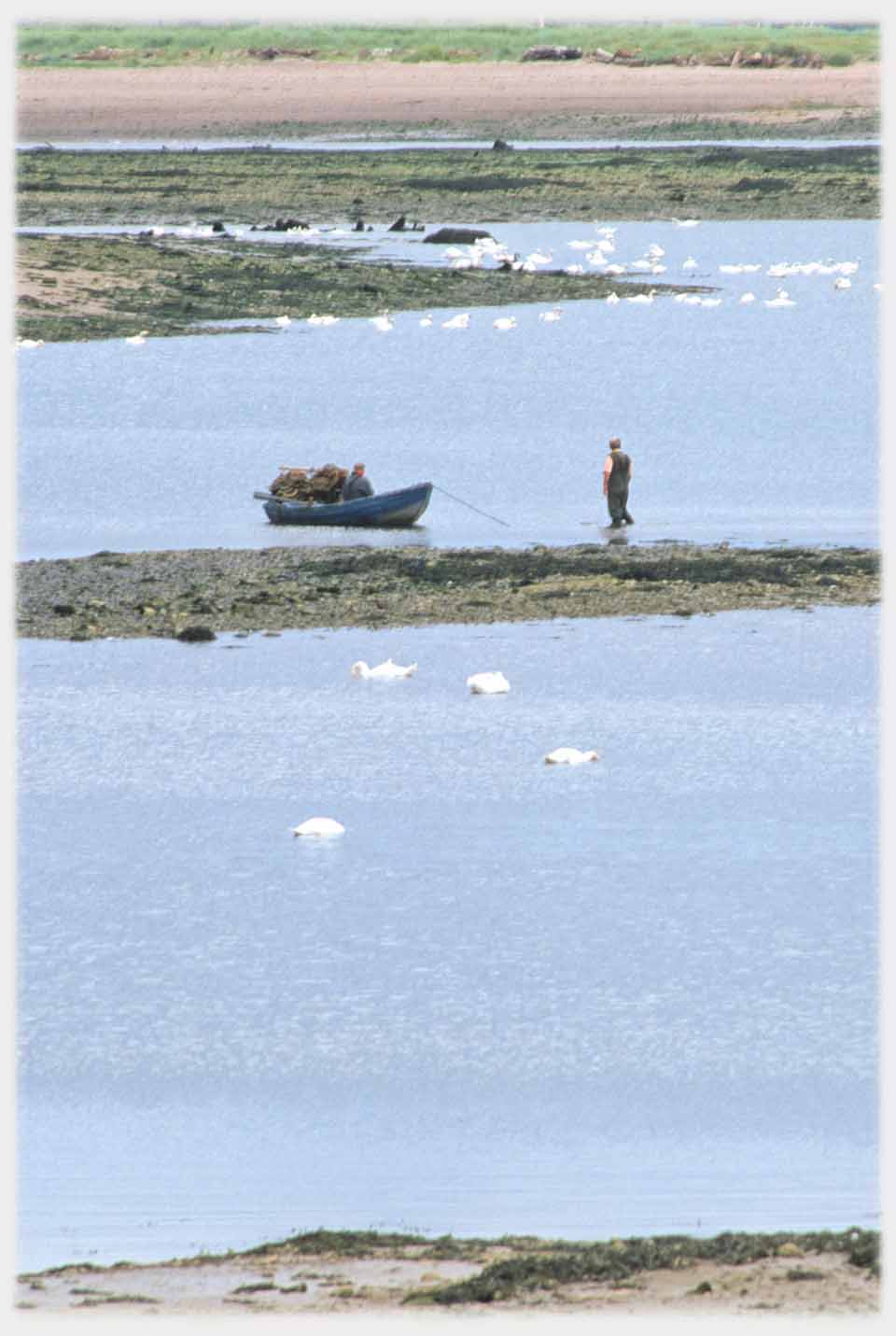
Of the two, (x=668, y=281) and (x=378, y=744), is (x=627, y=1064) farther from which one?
(x=668, y=281)

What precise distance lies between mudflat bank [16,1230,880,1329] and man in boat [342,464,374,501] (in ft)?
58.3

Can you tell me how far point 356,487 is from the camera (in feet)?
89.1

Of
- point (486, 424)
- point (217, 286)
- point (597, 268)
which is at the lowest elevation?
point (486, 424)

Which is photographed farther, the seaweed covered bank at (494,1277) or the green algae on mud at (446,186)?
the green algae on mud at (446,186)

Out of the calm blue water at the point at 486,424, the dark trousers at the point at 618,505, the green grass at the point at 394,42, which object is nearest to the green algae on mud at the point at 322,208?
the calm blue water at the point at 486,424

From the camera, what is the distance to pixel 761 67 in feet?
318

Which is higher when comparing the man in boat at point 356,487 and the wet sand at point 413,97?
the wet sand at point 413,97

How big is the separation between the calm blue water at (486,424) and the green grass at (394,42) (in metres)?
44.6

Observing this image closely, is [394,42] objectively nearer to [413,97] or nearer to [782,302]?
[413,97]

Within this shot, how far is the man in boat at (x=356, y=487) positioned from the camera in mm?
27109

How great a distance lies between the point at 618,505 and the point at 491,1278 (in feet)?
61.1

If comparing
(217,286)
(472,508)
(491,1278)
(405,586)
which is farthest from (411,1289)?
(217,286)

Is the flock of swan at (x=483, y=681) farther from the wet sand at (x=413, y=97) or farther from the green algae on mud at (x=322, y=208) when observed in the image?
the wet sand at (x=413, y=97)

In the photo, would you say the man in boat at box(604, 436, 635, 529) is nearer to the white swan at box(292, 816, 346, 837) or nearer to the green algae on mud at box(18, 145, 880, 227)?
the white swan at box(292, 816, 346, 837)
